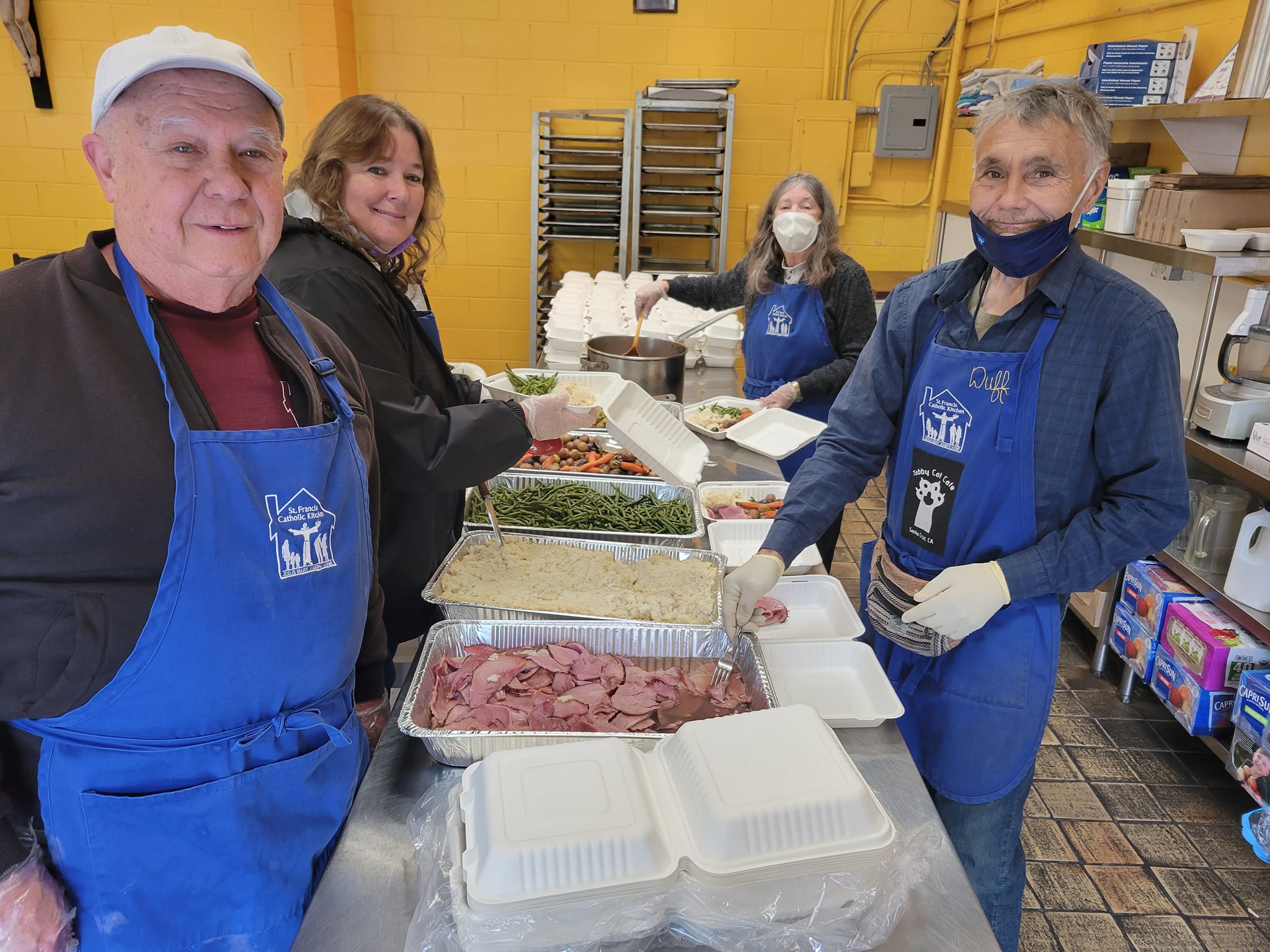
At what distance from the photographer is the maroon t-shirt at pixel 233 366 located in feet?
4.66

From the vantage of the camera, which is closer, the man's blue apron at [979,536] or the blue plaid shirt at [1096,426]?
the blue plaid shirt at [1096,426]

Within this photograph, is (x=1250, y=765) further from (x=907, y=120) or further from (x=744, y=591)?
(x=907, y=120)

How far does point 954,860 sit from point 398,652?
5.71 feet

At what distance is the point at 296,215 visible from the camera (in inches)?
84.9

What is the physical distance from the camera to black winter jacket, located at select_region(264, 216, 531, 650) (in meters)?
2.03

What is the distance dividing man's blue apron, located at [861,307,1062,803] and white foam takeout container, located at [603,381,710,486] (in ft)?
3.21

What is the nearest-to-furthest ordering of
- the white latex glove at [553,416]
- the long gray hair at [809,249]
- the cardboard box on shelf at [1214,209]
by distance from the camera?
the white latex glove at [553,416] < the cardboard box on shelf at [1214,209] < the long gray hair at [809,249]

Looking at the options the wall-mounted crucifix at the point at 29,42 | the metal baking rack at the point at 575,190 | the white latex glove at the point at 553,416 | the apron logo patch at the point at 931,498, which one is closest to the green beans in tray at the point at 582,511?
the white latex glove at the point at 553,416

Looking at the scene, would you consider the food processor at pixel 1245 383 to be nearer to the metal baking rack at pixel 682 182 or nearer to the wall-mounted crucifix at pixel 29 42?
the metal baking rack at pixel 682 182

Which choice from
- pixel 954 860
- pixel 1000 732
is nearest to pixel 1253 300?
pixel 1000 732

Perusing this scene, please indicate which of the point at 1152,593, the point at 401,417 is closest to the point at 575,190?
the point at 1152,593

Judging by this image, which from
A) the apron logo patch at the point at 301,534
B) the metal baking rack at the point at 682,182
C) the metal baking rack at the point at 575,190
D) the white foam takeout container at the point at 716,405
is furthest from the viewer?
the metal baking rack at the point at 575,190

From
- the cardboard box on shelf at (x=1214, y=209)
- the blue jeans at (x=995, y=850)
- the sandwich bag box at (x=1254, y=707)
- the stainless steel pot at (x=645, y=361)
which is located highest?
the cardboard box on shelf at (x=1214, y=209)

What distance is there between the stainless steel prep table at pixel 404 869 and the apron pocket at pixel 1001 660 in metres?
0.26
